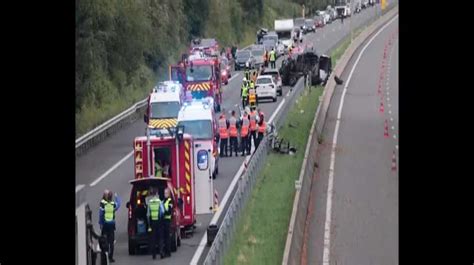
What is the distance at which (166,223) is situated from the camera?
1953 cm

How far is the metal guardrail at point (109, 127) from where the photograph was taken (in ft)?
96.7

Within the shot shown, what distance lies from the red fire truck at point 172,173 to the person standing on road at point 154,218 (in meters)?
0.19

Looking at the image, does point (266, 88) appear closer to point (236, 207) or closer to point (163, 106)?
point (163, 106)

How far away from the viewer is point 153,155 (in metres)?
21.4

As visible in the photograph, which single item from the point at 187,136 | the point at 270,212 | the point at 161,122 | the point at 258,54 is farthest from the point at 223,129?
the point at 258,54

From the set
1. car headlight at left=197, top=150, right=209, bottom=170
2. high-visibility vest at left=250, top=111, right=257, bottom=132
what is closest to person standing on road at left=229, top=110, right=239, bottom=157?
high-visibility vest at left=250, top=111, right=257, bottom=132

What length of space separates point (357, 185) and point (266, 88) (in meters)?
19.5

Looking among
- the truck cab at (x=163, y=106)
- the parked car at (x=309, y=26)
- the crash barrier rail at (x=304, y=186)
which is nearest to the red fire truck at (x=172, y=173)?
the crash barrier rail at (x=304, y=186)

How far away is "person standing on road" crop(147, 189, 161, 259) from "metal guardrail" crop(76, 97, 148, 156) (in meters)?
8.78

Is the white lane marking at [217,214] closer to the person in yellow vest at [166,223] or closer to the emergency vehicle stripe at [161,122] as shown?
the person in yellow vest at [166,223]
